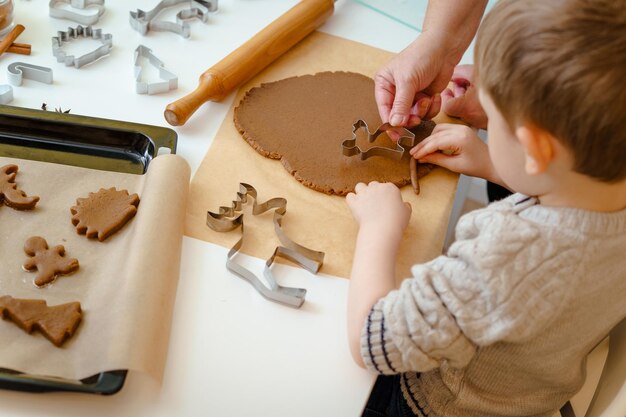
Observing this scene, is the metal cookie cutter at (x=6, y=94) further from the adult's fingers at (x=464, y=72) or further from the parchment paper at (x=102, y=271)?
the adult's fingers at (x=464, y=72)

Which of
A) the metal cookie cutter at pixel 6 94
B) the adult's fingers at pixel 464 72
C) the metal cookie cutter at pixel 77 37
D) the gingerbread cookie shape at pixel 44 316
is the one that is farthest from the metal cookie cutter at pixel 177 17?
the gingerbread cookie shape at pixel 44 316

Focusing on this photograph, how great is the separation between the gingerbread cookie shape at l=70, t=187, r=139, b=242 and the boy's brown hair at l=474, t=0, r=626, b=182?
0.54 meters

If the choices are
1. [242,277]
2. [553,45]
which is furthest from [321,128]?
[553,45]

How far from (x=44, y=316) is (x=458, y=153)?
0.71m

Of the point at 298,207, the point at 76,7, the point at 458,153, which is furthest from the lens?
the point at 76,7

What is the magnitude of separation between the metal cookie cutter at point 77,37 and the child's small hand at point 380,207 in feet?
1.86

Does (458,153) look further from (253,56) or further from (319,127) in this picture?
(253,56)

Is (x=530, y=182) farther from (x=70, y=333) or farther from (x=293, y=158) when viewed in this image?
(x=70, y=333)

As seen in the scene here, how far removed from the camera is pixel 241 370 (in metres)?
0.86

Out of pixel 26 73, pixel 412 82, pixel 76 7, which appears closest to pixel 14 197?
pixel 26 73

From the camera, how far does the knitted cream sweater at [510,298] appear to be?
788 mm

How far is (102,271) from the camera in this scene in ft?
3.09

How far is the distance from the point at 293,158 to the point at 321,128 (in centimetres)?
10

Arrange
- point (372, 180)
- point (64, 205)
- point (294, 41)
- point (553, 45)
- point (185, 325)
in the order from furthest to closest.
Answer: point (294, 41) < point (372, 180) < point (64, 205) < point (185, 325) < point (553, 45)
